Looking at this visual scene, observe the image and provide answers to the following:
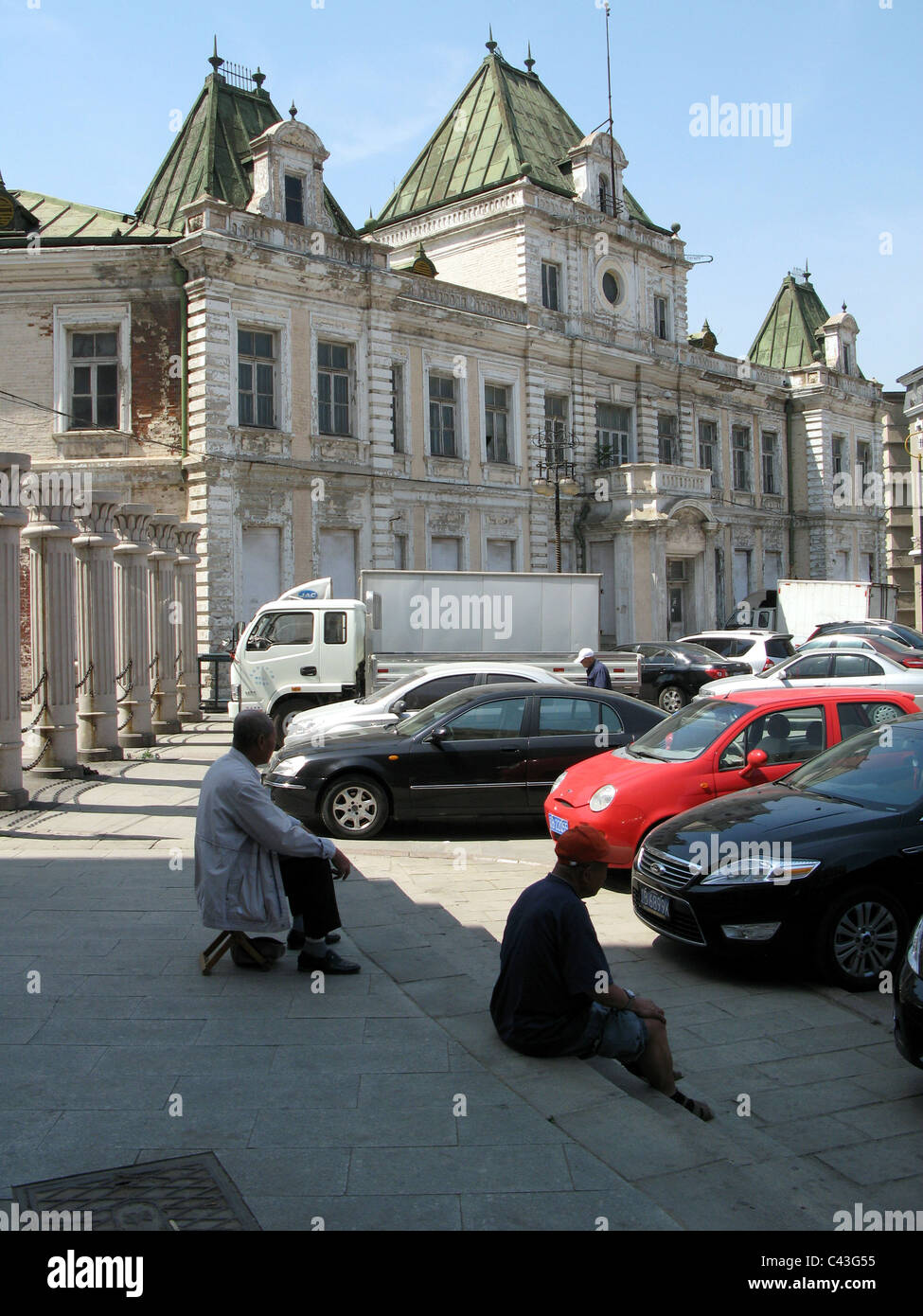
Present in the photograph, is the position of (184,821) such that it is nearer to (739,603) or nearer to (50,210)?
(50,210)

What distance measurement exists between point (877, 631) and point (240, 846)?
74.9 ft

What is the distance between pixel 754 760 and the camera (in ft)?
30.8

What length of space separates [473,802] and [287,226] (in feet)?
68.7

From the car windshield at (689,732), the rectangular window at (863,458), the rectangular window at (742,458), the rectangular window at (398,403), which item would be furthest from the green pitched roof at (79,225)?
the rectangular window at (863,458)

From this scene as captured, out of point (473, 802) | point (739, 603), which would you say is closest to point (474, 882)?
point (473, 802)

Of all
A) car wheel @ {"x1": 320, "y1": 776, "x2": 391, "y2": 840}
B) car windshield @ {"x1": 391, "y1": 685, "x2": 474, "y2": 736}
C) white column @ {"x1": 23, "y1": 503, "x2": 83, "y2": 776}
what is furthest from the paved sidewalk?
white column @ {"x1": 23, "y1": 503, "x2": 83, "y2": 776}

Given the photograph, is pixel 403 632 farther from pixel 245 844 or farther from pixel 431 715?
pixel 245 844

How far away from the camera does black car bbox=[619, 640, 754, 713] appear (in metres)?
25.9

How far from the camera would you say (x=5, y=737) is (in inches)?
483

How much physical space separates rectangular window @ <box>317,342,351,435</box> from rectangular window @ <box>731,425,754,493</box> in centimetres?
2148

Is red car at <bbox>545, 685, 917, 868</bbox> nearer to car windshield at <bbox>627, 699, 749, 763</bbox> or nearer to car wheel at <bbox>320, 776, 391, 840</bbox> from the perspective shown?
→ car windshield at <bbox>627, 699, 749, 763</bbox>

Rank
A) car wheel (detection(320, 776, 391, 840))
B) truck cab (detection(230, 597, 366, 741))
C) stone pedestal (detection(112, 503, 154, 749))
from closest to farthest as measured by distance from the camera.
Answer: car wheel (detection(320, 776, 391, 840)) < stone pedestal (detection(112, 503, 154, 749)) < truck cab (detection(230, 597, 366, 741))

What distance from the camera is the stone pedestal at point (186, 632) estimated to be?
23.6 metres

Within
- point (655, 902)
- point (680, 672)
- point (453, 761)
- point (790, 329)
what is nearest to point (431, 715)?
point (453, 761)
